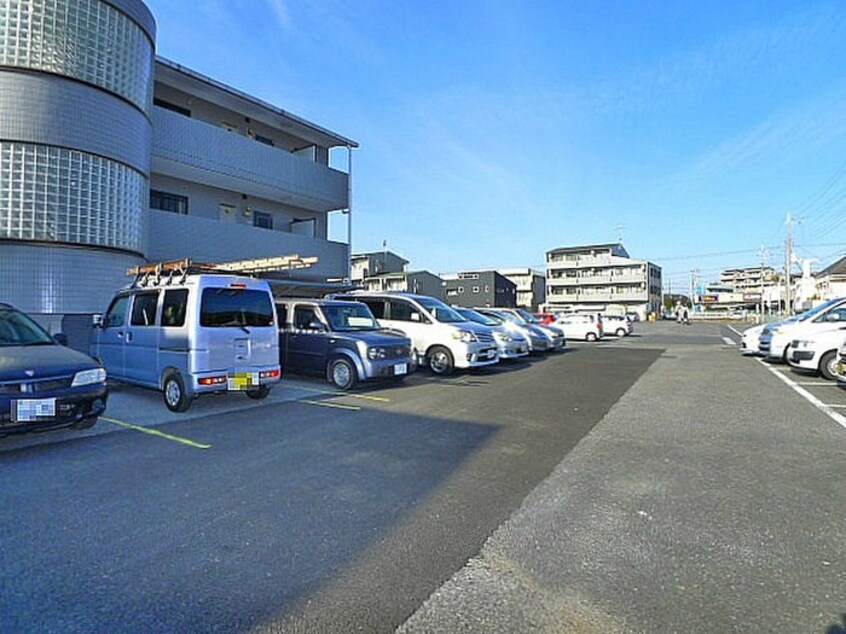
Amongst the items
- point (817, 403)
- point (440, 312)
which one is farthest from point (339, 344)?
point (817, 403)

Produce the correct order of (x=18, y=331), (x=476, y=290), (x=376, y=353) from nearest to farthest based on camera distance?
(x=18, y=331) → (x=376, y=353) → (x=476, y=290)

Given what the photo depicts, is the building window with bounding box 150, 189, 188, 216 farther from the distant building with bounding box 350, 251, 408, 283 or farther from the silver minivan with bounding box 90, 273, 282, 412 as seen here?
the distant building with bounding box 350, 251, 408, 283

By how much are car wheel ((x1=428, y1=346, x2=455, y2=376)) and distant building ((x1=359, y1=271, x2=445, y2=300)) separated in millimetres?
26095

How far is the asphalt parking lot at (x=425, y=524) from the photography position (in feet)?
8.42

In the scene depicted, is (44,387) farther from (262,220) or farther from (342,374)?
(262,220)

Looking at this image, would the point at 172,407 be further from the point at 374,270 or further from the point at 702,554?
the point at 374,270

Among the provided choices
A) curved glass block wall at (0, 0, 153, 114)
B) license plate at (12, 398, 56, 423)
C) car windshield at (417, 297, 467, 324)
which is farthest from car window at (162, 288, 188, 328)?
curved glass block wall at (0, 0, 153, 114)

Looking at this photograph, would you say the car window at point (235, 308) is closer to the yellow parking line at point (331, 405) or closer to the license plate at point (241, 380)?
the license plate at point (241, 380)

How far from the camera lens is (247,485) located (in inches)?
171

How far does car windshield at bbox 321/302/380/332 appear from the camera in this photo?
10000 millimetres

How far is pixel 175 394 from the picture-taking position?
23.9 ft

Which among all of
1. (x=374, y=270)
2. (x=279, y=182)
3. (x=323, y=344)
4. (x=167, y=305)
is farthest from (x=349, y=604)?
(x=374, y=270)

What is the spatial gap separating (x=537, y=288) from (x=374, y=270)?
41373mm

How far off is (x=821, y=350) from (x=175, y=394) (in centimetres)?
1282
